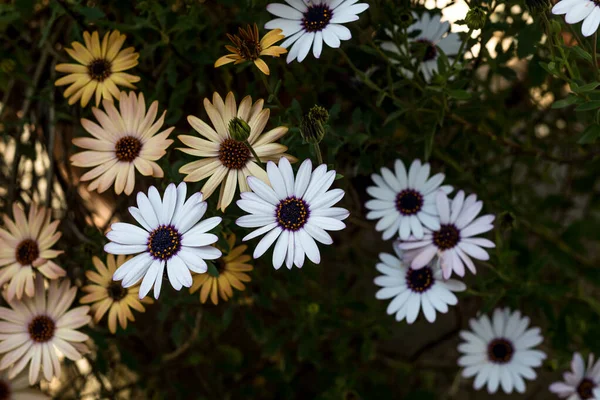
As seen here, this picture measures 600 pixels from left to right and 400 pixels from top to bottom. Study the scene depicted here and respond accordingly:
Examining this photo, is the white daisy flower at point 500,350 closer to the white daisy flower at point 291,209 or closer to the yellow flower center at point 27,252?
the white daisy flower at point 291,209

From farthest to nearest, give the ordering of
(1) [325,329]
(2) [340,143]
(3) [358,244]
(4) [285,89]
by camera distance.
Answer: (3) [358,244]
(1) [325,329]
(4) [285,89]
(2) [340,143]

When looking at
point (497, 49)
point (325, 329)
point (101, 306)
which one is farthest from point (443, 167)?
point (101, 306)

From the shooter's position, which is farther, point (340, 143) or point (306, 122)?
point (340, 143)

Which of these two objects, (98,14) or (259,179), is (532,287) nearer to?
(259,179)

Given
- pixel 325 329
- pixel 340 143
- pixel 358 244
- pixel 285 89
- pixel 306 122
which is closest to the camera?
pixel 306 122

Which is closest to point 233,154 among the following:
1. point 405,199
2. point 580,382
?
point 405,199

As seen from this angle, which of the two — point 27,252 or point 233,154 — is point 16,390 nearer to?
point 27,252
